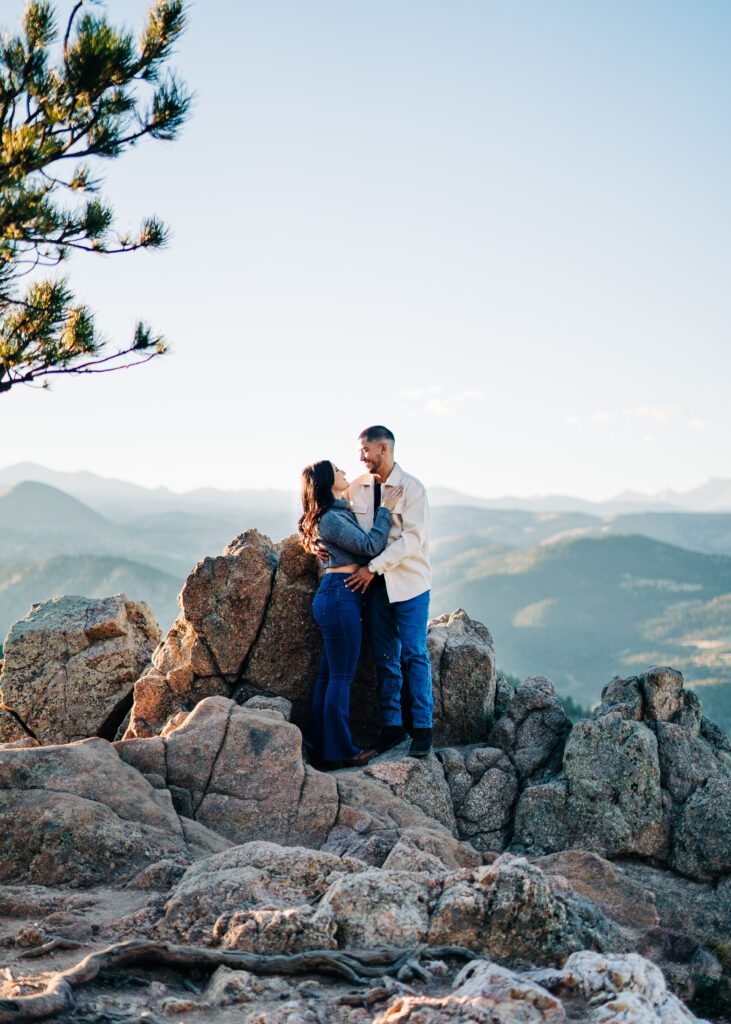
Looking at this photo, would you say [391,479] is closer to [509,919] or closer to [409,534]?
[409,534]

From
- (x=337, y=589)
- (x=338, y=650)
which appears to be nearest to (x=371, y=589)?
(x=337, y=589)

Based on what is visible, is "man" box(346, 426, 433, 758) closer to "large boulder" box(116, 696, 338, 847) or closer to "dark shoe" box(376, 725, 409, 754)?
"dark shoe" box(376, 725, 409, 754)

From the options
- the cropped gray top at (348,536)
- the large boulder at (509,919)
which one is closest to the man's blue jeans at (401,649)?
the cropped gray top at (348,536)

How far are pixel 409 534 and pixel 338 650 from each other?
67.2 inches

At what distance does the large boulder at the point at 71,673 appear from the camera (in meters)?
15.2

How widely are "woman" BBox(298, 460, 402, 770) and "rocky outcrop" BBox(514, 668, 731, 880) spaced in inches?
99.0

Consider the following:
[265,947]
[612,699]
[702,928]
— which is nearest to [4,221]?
[265,947]

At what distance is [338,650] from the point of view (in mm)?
12656

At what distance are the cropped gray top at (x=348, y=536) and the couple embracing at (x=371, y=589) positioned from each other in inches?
0.5

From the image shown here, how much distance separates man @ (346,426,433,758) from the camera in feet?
42.2

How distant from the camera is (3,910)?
8492mm

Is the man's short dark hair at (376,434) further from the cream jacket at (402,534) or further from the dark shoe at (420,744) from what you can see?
the dark shoe at (420,744)

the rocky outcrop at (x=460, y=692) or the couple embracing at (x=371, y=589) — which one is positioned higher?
the couple embracing at (x=371, y=589)

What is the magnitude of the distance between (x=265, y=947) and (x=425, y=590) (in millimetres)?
6316
